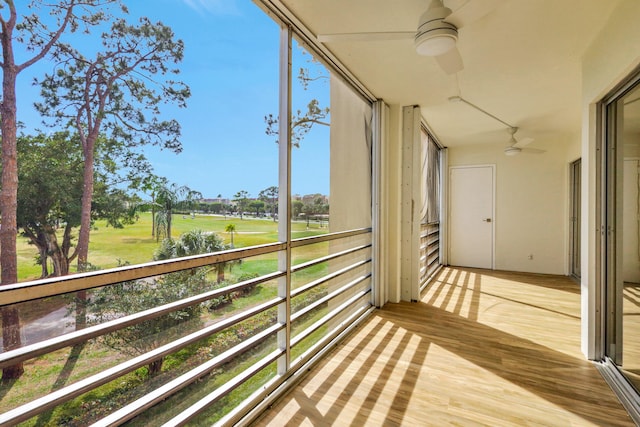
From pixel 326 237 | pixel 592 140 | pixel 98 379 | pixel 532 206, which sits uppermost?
pixel 592 140

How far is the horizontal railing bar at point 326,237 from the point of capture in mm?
2086

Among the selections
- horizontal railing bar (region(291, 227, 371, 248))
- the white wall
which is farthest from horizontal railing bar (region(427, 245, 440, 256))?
horizontal railing bar (region(291, 227, 371, 248))

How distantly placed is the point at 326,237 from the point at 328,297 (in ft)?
1.76

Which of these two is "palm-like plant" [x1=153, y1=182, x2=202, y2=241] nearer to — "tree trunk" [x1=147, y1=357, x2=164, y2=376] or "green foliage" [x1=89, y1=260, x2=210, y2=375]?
"green foliage" [x1=89, y1=260, x2=210, y2=375]

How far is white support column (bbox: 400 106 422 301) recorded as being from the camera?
12.3 ft

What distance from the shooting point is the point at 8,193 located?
84cm

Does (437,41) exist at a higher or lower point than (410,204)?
higher

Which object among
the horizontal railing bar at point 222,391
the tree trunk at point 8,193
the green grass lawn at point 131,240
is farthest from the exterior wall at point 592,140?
the tree trunk at point 8,193

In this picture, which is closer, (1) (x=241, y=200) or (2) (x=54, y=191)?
(2) (x=54, y=191)

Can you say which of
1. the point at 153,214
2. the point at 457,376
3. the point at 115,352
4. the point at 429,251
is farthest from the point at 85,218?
the point at 429,251

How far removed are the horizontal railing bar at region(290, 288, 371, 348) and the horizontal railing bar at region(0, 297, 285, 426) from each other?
0.69 meters

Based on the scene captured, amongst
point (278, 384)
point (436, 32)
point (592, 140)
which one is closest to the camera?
point (436, 32)

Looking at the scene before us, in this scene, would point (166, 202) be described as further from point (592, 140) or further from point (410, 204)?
point (410, 204)

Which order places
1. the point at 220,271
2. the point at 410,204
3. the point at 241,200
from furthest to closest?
the point at 410,204, the point at 241,200, the point at 220,271
